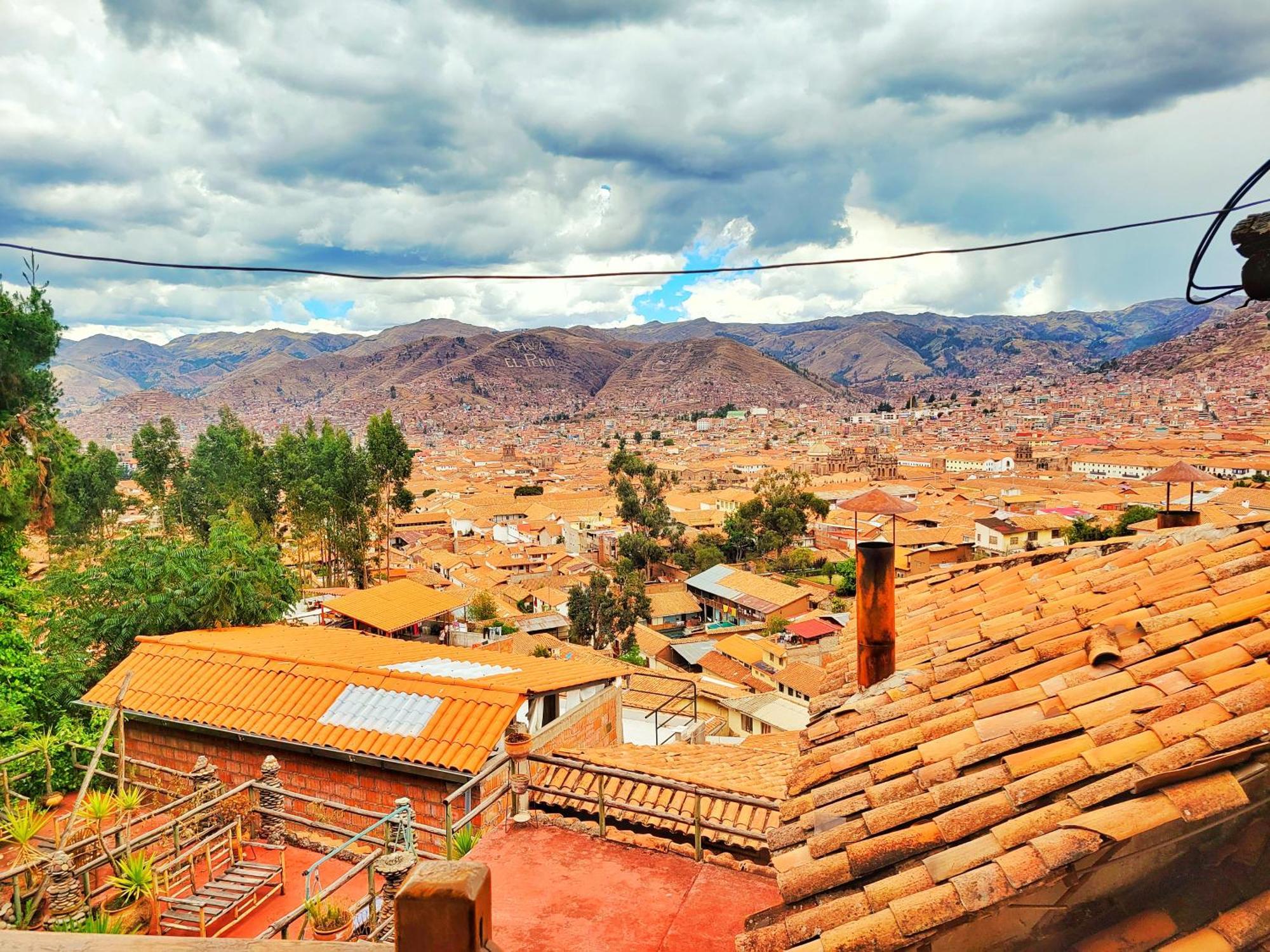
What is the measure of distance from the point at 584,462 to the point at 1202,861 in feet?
377

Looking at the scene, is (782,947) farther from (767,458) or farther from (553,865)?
(767,458)

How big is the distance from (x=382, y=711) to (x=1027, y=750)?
6716mm

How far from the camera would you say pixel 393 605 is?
1764cm

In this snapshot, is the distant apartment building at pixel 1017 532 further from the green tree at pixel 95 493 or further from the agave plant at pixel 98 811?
the green tree at pixel 95 493

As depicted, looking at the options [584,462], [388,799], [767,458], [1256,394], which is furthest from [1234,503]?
[1256,394]

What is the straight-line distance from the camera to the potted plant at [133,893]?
5266mm

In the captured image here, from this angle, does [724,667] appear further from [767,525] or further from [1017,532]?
[1017,532]

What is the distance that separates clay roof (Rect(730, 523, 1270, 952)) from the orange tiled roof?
15.2 feet

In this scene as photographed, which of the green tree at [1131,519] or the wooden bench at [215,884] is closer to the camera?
the wooden bench at [215,884]

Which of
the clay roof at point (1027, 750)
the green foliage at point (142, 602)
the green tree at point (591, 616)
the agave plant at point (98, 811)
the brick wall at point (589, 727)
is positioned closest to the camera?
the clay roof at point (1027, 750)

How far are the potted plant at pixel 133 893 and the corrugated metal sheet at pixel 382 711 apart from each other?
6.89 feet

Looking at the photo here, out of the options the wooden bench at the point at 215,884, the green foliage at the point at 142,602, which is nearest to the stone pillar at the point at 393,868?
the wooden bench at the point at 215,884

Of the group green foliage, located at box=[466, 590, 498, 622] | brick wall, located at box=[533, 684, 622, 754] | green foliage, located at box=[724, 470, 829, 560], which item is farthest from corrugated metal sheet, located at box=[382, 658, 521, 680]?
green foliage, located at box=[724, 470, 829, 560]

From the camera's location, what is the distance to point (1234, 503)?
3881cm
